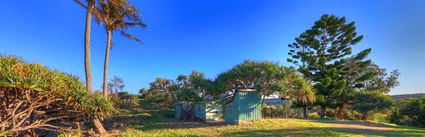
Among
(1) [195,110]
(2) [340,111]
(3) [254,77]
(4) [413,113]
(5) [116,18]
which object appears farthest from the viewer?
(2) [340,111]

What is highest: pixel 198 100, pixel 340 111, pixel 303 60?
pixel 303 60

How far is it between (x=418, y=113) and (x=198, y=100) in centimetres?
1285

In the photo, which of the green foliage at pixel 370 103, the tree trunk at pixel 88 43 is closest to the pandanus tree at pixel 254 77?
the tree trunk at pixel 88 43

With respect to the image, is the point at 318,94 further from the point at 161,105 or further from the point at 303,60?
the point at 161,105

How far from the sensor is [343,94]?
19688 millimetres

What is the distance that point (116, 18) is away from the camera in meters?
12.4

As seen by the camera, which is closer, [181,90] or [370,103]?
[181,90]

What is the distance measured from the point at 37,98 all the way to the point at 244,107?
754cm

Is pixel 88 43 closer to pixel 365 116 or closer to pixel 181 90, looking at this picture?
pixel 181 90

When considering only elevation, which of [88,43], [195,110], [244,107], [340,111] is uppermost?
[88,43]

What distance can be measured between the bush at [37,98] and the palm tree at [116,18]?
3534mm

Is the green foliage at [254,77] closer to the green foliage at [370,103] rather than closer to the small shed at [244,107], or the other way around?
the small shed at [244,107]

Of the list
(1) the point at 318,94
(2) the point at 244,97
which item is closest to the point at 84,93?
(2) the point at 244,97

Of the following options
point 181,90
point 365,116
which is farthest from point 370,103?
point 181,90
